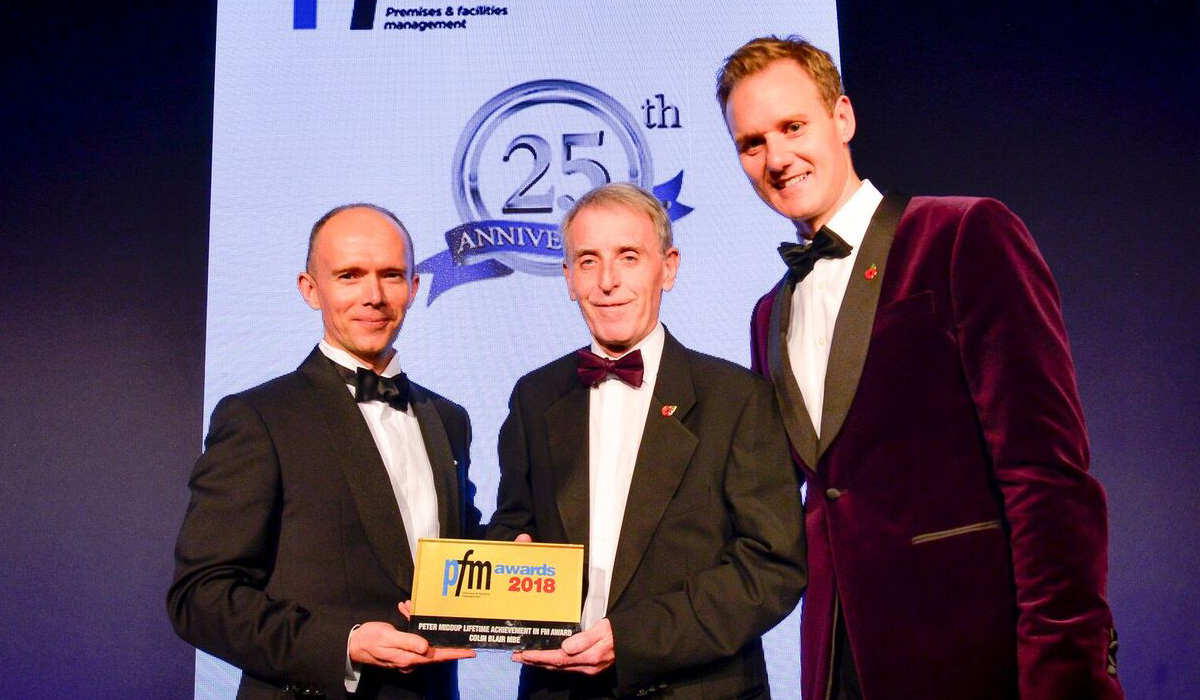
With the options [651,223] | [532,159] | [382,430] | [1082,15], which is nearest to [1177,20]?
[1082,15]

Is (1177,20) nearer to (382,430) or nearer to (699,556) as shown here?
(699,556)

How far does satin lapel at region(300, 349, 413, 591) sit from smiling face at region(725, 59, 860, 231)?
120 cm

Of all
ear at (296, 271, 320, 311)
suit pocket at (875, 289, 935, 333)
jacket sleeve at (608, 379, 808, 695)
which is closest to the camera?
jacket sleeve at (608, 379, 808, 695)

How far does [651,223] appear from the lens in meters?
2.19

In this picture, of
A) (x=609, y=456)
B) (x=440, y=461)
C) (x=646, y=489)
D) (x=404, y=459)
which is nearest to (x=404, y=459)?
(x=404, y=459)

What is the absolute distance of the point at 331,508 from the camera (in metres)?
2.08

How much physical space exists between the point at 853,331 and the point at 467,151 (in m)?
2.16

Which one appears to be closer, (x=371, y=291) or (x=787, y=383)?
(x=787, y=383)

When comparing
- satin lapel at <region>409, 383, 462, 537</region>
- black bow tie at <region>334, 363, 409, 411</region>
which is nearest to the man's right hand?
satin lapel at <region>409, 383, 462, 537</region>

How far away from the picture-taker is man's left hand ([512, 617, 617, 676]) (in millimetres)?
1781

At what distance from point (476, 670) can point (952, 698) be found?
201cm

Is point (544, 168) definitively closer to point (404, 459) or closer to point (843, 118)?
point (843, 118)

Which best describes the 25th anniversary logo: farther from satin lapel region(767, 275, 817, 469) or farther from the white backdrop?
satin lapel region(767, 275, 817, 469)

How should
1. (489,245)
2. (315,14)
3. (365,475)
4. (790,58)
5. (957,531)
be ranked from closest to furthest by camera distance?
(957,531), (365,475), (790,58), (489,245), (315,14)
